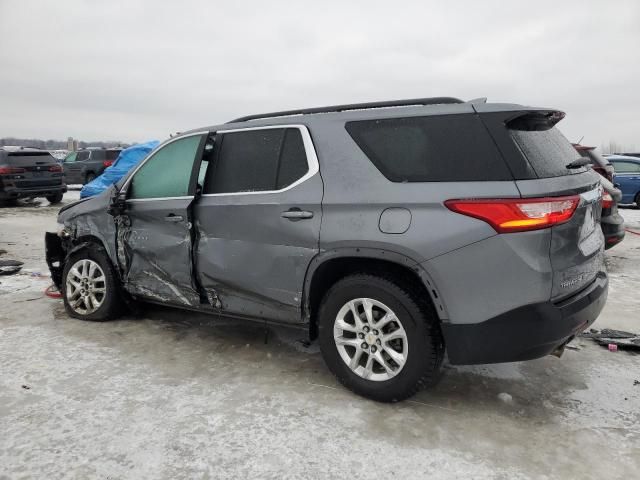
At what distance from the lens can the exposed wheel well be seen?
Answer: 9.25 feet

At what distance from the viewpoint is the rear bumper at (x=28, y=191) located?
13.5 m

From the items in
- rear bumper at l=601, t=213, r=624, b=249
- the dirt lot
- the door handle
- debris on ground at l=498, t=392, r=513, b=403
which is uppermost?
the door handle

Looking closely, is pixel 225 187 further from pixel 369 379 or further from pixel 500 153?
pixel 500 153

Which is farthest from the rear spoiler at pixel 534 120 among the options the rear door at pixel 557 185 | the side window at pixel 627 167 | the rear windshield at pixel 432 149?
the side window at pixel 627 167

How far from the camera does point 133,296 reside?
4285 mm

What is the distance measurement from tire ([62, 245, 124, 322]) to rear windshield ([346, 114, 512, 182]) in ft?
8.64

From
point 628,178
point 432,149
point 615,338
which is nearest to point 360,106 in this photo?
point 432,149

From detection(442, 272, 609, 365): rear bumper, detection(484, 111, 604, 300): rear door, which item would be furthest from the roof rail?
detection(442, 272, 609, 365): rear bumper

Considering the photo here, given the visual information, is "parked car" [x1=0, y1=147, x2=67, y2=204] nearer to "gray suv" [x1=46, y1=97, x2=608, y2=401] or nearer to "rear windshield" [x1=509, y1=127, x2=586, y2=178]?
"gray suv" [x1=46, y1=97, x2=608, y2=401]

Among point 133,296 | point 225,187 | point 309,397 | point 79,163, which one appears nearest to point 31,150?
point 79,163

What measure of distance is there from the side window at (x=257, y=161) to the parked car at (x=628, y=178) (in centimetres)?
1326

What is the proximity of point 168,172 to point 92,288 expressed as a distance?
1366mm

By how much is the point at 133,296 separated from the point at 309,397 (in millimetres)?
2089

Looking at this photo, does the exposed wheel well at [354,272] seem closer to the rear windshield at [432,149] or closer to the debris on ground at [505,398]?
the rear windshield at [432,149]
